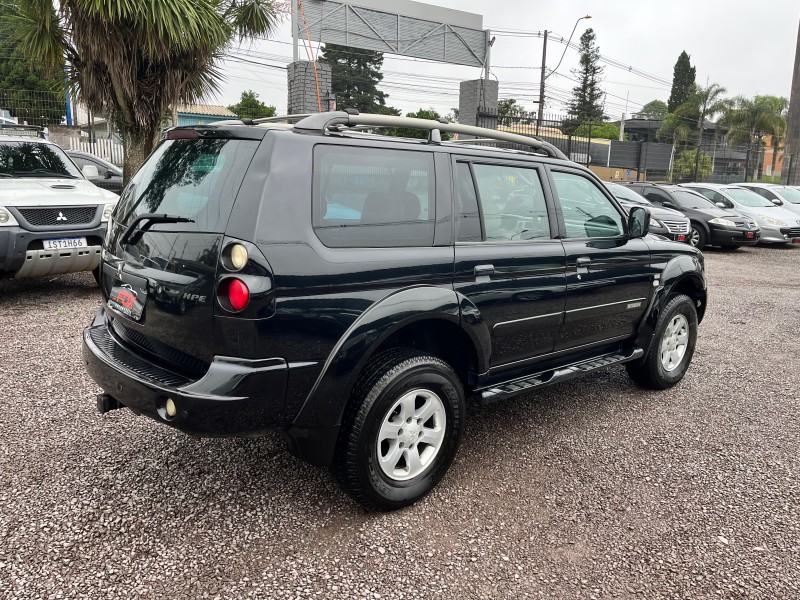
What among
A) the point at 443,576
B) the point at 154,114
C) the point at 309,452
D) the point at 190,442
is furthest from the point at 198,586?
the point at 154,114

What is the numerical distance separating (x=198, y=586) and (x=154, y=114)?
8.45 meters

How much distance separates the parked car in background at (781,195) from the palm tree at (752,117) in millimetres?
29870

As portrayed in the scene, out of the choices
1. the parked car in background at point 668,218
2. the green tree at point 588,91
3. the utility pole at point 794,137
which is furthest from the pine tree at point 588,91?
the parked car in background at point 668,218

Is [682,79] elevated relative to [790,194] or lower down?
elevated

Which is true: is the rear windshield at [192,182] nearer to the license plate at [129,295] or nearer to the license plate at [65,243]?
the license plate at [129,295]

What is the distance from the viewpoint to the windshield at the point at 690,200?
14.0 metres

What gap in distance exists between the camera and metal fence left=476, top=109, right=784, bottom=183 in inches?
793

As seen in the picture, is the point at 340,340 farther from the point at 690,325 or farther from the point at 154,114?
the point at 154,114

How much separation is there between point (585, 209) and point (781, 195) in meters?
17.0

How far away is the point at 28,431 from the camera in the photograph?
3545 mm

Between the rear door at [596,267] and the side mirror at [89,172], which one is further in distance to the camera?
the side mirror at [89,172]

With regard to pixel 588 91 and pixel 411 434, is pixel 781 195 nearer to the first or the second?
pixel 411 434

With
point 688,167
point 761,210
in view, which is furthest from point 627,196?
point 688,167

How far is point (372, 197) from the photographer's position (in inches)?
111
